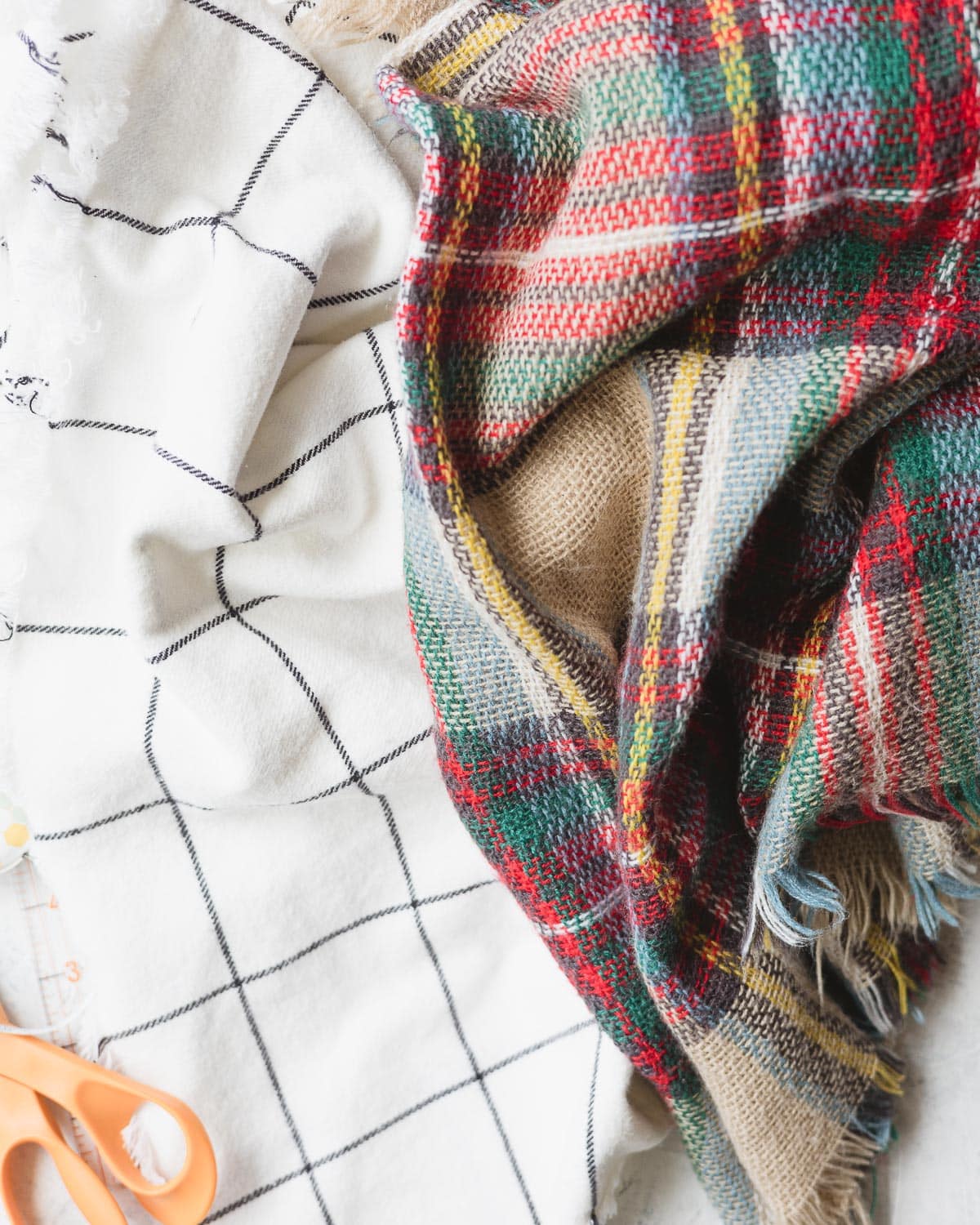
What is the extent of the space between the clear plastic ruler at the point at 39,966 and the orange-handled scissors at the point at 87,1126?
2 centimetres

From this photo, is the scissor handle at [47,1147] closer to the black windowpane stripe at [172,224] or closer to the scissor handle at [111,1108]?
the scissor handle at [111,1108]

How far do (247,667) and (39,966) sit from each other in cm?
22

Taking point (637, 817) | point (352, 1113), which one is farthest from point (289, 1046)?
point (637, 817)

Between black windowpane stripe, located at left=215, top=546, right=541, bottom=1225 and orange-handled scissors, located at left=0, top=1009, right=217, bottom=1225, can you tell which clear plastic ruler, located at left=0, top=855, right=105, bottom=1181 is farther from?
black windowpane stripe, located at left=215, top=546, right=541, bottom=1225

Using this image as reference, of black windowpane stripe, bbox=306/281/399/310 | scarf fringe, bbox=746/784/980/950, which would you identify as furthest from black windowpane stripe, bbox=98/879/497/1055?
black windowpane stripe, bbox=306/281/399/310

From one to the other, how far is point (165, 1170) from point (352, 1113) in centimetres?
10

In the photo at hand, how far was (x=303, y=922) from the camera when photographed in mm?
→ 517

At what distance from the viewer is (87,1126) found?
49 centimetres

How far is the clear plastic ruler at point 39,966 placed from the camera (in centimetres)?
52

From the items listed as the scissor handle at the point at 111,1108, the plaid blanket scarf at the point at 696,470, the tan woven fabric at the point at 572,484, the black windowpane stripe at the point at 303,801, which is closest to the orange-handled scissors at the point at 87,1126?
the scissor handle at the point at 111,1108

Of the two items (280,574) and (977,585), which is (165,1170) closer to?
(280,574)

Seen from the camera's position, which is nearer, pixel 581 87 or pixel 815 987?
pixel 581 87

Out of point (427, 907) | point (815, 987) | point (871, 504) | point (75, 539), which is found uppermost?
point (75, 539)

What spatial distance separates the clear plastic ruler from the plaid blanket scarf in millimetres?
261
